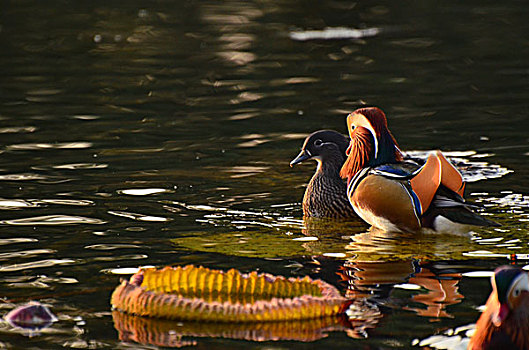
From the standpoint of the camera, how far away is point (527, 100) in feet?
50.8

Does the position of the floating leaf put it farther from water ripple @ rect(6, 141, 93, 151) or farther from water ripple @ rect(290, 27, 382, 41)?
water ripple @ rect(290, 27, 382, 41)

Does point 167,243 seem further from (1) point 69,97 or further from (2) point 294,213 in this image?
(1) point 69,97

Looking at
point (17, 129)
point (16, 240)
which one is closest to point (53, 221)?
point (16, 240)

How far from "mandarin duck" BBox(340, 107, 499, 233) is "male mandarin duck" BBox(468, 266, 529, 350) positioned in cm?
298

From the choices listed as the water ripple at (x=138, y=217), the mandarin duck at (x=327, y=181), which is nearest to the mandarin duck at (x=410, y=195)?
the mandarin duck at (x=327, y=181)

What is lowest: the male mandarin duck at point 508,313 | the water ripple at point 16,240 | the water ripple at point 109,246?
the water ripple at point 16,240

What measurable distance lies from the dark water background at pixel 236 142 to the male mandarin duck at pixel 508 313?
63 centimetres

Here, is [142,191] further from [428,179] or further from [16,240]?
[428,179]

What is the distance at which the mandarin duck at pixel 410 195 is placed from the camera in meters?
8.77

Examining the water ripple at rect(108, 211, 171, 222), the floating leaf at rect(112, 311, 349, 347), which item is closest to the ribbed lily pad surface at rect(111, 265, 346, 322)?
the floating leaf at rect(112, 311, 349, 347)

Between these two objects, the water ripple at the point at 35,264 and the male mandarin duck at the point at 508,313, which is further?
the water ripple at the point at 35,264

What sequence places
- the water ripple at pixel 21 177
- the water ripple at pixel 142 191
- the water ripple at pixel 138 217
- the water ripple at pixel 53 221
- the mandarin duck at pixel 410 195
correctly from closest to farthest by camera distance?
the mandarin duck at pixel 410 195 < the water ripple at pixel 53 221 < the water ripple at pixel 138 217 < the water ripple at pixel 142 191 < the water ripple at pixel 21 177

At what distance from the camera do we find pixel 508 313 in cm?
554

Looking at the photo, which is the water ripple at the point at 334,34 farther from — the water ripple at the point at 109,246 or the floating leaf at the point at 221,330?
the floating leaf at the point at 221,330
